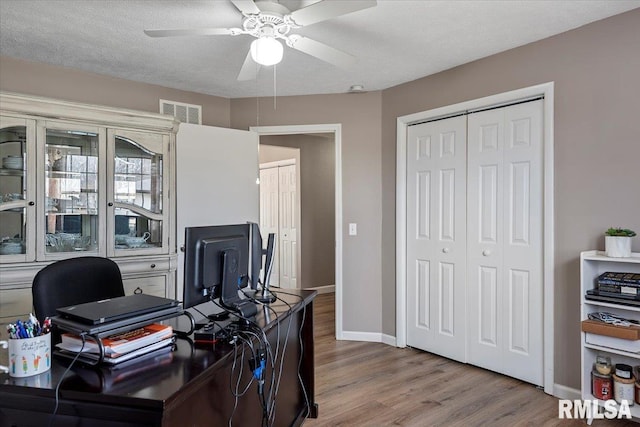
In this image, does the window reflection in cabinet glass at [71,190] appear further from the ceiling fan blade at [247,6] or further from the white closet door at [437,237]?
the white closet door at [437,237]

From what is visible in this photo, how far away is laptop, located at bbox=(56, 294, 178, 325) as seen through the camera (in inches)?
54.9

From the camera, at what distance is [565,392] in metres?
2.82

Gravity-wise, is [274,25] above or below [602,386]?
above

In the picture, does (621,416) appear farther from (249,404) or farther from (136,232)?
(136,232)

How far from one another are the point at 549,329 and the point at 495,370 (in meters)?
0.60

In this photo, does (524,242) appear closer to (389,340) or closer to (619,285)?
(619,285)

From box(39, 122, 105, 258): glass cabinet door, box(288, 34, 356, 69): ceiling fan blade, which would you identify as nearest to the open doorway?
box(39, 122, 105, 258): glass cabinet door

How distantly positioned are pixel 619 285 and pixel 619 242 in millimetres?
243

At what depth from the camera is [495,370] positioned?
3.28 meters

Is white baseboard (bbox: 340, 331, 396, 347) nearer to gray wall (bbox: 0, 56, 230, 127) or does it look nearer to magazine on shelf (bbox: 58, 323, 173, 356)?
gray wall (bbox: 0, 56, 230, 127)

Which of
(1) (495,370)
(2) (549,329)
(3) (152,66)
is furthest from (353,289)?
(3) (152,66)

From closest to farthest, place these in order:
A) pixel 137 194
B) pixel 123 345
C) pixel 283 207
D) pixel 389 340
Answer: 1. pixel 123 345
2. pixel 137 194
3. pixel 389 340
4. pixel 283 207

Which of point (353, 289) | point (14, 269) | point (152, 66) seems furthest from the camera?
point (353, 289)

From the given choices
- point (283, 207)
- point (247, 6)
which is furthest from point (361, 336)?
point (247, 6)
